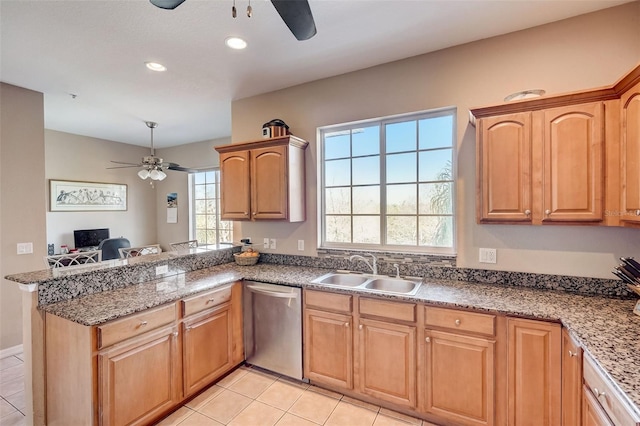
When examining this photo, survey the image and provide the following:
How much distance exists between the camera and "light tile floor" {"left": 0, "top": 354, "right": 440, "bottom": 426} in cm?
198

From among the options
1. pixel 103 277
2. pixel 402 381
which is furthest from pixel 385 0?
pixel 103 277

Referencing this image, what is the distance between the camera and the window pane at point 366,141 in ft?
9.15

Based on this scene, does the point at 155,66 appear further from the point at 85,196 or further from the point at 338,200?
the point at 85,196

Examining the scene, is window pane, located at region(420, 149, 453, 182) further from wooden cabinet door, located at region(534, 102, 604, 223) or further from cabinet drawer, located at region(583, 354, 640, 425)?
cabinet drawer, located at region(583, 354, 640, 425)

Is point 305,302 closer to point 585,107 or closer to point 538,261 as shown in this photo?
point 538,261

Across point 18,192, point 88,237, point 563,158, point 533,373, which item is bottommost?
point 533,373

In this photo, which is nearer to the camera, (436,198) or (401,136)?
(436,198)

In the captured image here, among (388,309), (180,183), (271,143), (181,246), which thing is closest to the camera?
(388,309)

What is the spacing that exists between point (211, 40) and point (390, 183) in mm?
1906

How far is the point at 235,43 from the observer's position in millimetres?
2238

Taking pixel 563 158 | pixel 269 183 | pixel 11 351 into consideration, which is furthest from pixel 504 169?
pixel 11 351

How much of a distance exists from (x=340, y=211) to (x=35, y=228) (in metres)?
3.30

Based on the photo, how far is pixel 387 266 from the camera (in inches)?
101

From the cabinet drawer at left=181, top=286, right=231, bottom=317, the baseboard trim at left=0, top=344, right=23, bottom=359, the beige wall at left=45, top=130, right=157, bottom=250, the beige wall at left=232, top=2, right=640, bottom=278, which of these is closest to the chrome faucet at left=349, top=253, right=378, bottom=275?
the beige wall at left=232, top=2, right=640, bottom=278
